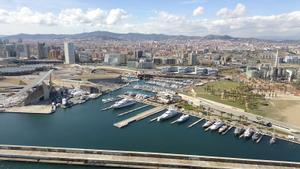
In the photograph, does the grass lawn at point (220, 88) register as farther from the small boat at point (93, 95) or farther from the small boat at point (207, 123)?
the small boat at point (93, 95)

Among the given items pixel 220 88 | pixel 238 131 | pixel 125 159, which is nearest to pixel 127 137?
pixel 125 159

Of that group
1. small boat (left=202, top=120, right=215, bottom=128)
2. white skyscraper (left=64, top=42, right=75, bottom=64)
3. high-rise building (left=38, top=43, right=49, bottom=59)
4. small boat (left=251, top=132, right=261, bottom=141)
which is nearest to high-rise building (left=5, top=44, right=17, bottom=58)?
high-rise building (left=38, top=43, right=49, bottom=59)

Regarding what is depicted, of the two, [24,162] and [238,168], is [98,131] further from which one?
[238,168]

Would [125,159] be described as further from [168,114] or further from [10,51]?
[10,51]

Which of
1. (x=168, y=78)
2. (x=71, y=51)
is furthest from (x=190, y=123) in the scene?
(x=71, y=51)

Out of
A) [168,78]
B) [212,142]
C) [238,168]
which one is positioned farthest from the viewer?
[168,78]

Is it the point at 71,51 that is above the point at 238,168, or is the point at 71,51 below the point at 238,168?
above

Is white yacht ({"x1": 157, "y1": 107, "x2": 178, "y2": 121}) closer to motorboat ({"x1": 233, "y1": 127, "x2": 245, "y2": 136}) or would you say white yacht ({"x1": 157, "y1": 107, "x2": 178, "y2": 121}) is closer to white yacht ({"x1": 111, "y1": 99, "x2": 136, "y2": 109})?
white yacht ({"x1": 111, "y1": 99, "x2": 136, "y2": 109})
